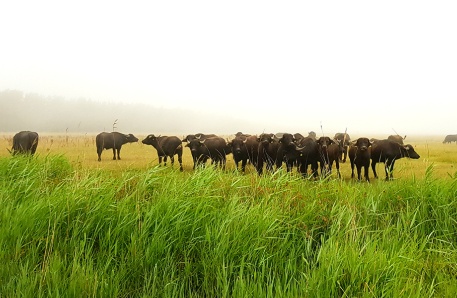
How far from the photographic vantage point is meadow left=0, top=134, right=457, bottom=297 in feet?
10.4

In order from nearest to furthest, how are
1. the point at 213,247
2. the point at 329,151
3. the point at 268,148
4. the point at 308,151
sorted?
1. the point at 213,247
2. the point at 308,151
3. the point at 329,151
4. the point at 268,148

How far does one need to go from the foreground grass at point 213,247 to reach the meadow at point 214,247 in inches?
0.6

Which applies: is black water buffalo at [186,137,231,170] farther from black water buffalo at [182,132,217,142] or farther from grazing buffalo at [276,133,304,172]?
grazing buffalo at [276,133,304,172]

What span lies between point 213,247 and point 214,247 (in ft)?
0.55

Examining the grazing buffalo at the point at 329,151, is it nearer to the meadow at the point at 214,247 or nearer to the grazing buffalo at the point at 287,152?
the grazing buffalo at the point at 287,152

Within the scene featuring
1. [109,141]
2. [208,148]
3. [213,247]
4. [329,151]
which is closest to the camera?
[213,247]

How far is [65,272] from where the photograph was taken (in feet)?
11.0

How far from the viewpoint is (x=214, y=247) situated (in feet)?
12.2

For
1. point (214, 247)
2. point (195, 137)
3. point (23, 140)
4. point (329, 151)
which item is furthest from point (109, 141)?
point (214, 247)

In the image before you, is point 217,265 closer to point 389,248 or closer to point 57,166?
point 389,248

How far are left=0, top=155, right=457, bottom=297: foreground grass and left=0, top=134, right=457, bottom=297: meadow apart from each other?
2 cm

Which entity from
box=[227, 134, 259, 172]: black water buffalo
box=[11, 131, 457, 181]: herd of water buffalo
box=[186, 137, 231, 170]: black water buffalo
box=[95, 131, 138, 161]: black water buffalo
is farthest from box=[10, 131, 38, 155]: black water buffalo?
box=[227, 134, 259, 172]: black water buffalo

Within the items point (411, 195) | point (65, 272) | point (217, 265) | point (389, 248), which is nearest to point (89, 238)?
point (65, 272)

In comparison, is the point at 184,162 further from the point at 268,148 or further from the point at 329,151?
the point at 329,151
